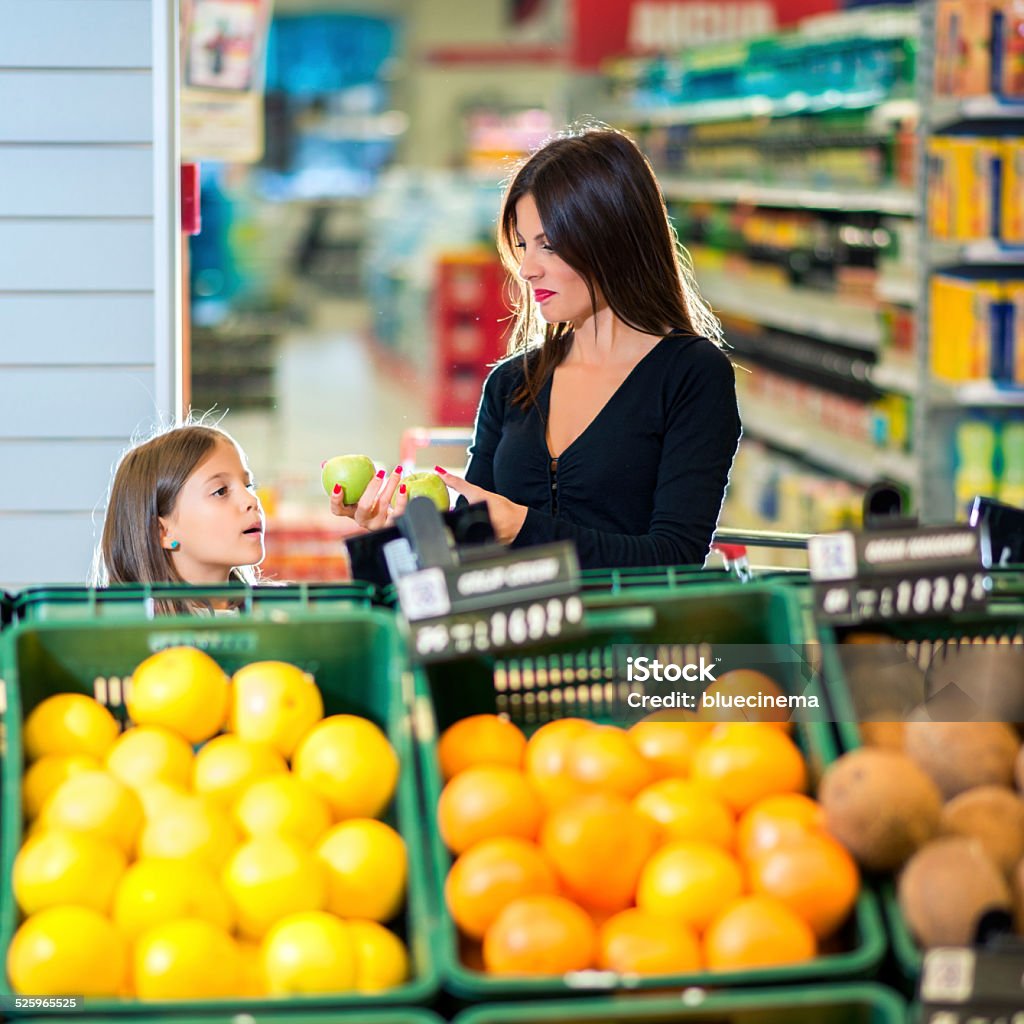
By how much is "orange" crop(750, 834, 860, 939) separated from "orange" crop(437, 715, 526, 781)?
0.98 feet

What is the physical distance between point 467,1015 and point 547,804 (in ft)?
1.03

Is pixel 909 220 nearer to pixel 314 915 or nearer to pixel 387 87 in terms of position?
pixel 314 915

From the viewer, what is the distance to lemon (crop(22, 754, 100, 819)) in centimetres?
146

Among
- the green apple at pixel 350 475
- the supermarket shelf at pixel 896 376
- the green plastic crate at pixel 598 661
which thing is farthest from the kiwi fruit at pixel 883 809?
the supermarket shelf at pixel 896 376

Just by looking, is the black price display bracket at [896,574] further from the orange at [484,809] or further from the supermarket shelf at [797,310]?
the supermarket shelf at [797,310]

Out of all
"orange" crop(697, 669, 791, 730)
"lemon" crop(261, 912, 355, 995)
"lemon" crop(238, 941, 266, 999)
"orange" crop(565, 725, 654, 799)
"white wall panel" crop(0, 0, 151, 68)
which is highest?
"white wall panel" crop(0, 0, 151, 68)

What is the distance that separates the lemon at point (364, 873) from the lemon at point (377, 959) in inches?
1.1

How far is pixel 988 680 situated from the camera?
1.54 metres

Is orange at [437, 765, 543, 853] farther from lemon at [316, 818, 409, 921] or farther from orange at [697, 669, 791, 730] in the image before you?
orange at [697, 669, 791, 730]

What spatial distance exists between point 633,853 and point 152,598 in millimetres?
603

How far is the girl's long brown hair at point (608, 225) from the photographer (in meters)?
2.36

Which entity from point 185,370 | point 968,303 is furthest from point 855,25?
point 185,370

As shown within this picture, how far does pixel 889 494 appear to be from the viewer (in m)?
1.64

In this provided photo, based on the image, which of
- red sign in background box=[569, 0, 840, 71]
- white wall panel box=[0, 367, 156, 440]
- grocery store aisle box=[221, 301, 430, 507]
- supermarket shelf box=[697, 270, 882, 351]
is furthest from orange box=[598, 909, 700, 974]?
red sign in background box=[569, 0, 840, 71]
